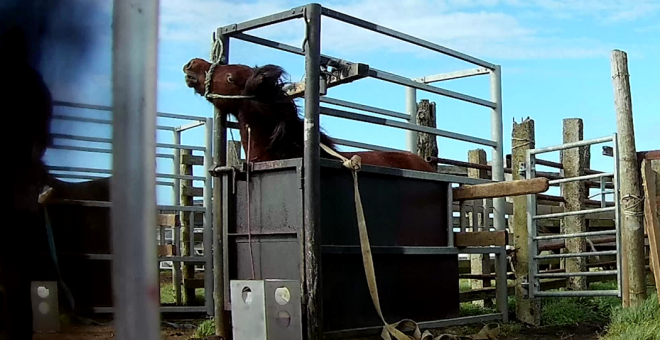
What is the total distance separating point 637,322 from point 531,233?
1.23 metres

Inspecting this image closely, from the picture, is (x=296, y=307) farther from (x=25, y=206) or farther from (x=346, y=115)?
(x=25, y=206)

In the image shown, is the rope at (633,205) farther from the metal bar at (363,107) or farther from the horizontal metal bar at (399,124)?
the metal bar at (363,107)

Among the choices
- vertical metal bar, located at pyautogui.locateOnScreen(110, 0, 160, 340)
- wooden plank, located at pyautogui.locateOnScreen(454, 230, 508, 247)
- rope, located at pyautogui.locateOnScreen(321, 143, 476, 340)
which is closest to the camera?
vertical metal bar, located at pyautogui.locateOnScreen(110, 0, 160, 340)

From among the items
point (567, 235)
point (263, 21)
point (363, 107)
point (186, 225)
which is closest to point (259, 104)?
point (263, 21)

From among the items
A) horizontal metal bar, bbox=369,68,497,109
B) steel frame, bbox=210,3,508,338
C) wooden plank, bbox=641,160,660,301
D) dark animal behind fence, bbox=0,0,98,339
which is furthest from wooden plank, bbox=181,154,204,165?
dark animal behind fence, bbox=0,0,98,339

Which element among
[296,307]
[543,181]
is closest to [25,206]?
[296,307]

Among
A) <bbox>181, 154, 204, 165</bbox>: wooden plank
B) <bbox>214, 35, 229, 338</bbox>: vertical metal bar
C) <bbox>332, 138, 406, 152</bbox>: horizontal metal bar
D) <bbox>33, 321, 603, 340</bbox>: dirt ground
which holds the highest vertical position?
<bbox>181, 154, 204, 165</bbox>: wooden plank

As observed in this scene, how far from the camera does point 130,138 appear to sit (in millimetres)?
699

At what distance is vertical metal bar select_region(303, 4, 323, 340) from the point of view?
3.53 meters

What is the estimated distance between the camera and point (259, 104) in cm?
438

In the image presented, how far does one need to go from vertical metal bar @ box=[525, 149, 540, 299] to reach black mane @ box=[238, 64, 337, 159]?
230 cm

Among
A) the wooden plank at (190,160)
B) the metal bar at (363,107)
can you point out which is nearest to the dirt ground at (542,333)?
the metal bar at (363,107)

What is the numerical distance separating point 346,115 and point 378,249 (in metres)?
0.81

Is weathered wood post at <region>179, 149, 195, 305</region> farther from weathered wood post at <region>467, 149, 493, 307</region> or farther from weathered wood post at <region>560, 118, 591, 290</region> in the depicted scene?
weathered wood post at <region>560, 118, 591, 290</region>
